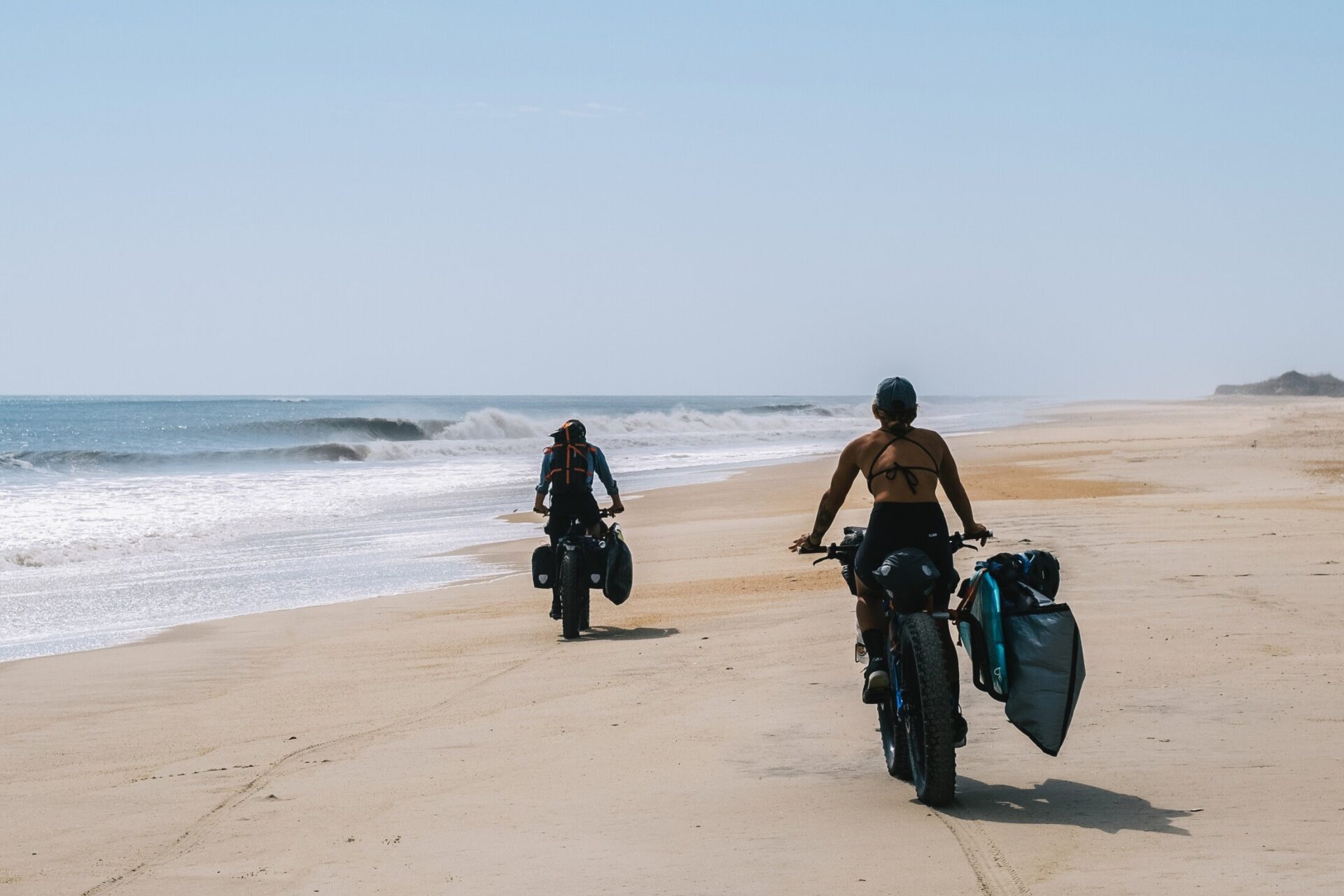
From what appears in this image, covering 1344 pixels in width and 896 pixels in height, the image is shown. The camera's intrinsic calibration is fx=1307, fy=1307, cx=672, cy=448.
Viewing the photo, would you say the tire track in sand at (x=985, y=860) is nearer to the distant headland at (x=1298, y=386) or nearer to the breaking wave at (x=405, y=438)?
the breaking wave at (x=405, y=438)

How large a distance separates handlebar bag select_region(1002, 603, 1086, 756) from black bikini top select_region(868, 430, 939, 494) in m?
0.73

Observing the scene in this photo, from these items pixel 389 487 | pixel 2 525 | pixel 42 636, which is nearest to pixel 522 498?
pixel 389 487

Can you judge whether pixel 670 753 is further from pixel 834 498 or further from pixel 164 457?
pixel 164 457

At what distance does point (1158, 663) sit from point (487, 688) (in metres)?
3.96

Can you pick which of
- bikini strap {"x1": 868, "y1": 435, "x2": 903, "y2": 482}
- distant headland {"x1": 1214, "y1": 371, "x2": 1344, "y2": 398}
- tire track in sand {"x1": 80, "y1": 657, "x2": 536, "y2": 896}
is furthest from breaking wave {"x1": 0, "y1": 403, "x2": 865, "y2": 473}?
distant headland {"x1": 1214, "y1": 371, "x2": 1344, "y2": 398}

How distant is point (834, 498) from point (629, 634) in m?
4.61

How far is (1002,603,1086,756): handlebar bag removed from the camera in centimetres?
501

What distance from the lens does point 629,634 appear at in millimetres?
10078

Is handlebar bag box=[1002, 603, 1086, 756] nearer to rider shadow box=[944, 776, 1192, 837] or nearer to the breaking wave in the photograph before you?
rider shadow box=[944, 776, 1192, 837]

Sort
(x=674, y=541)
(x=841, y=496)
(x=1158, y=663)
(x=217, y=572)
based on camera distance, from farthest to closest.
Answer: (x=674, y=541), (x=217, y=572), (x=1158, y=663), (x=841, y=496)

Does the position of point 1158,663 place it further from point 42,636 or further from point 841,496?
point 42,636

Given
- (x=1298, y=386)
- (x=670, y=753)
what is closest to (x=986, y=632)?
(x=670, y=753)

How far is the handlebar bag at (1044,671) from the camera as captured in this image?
5012 millimetres

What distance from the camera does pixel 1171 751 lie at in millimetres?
5727
